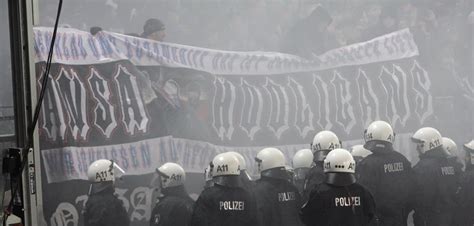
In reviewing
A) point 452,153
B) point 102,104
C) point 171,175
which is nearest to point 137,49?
point 102,104

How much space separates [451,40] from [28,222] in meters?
7.43

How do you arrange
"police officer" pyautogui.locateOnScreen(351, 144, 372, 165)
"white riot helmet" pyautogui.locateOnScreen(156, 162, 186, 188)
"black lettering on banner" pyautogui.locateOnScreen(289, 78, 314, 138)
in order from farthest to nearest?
"black lettering on banner" pyautogui.locateOnScreen(289, 78, 314, 138), "police officer" pyautogui.locateOnScreen(351, 144, 372, 165), "white riot helmet" pyautogui.locateOnScreen(156, 162, 186, 188)

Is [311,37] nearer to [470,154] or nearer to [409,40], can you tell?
[409,40]

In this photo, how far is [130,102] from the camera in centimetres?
Answer: 861

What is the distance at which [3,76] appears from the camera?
217 inches

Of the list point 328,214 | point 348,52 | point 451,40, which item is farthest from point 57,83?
point 451,40

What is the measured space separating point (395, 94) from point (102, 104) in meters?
4.16

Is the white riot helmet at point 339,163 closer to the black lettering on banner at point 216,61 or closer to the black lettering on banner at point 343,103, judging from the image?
the black lettering on banner at point 216,61

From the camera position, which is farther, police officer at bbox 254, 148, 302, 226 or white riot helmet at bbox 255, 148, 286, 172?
white riot helmet at bbox 255, 148, 286, 172

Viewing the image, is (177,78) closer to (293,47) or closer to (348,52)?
(293,47)

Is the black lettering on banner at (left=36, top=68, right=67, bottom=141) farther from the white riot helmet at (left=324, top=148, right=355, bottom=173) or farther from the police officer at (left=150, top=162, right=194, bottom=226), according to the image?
the white riot helmet at (left=324, top=148, right=355, bottom=173)

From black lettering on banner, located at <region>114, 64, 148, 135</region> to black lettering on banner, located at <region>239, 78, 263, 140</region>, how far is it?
1398mm

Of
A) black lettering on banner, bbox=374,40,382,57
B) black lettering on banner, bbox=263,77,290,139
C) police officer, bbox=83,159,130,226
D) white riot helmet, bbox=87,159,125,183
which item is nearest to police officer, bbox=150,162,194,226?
police officer, bbox=83,159,130,226

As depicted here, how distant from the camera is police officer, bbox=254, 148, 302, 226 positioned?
7754mm
